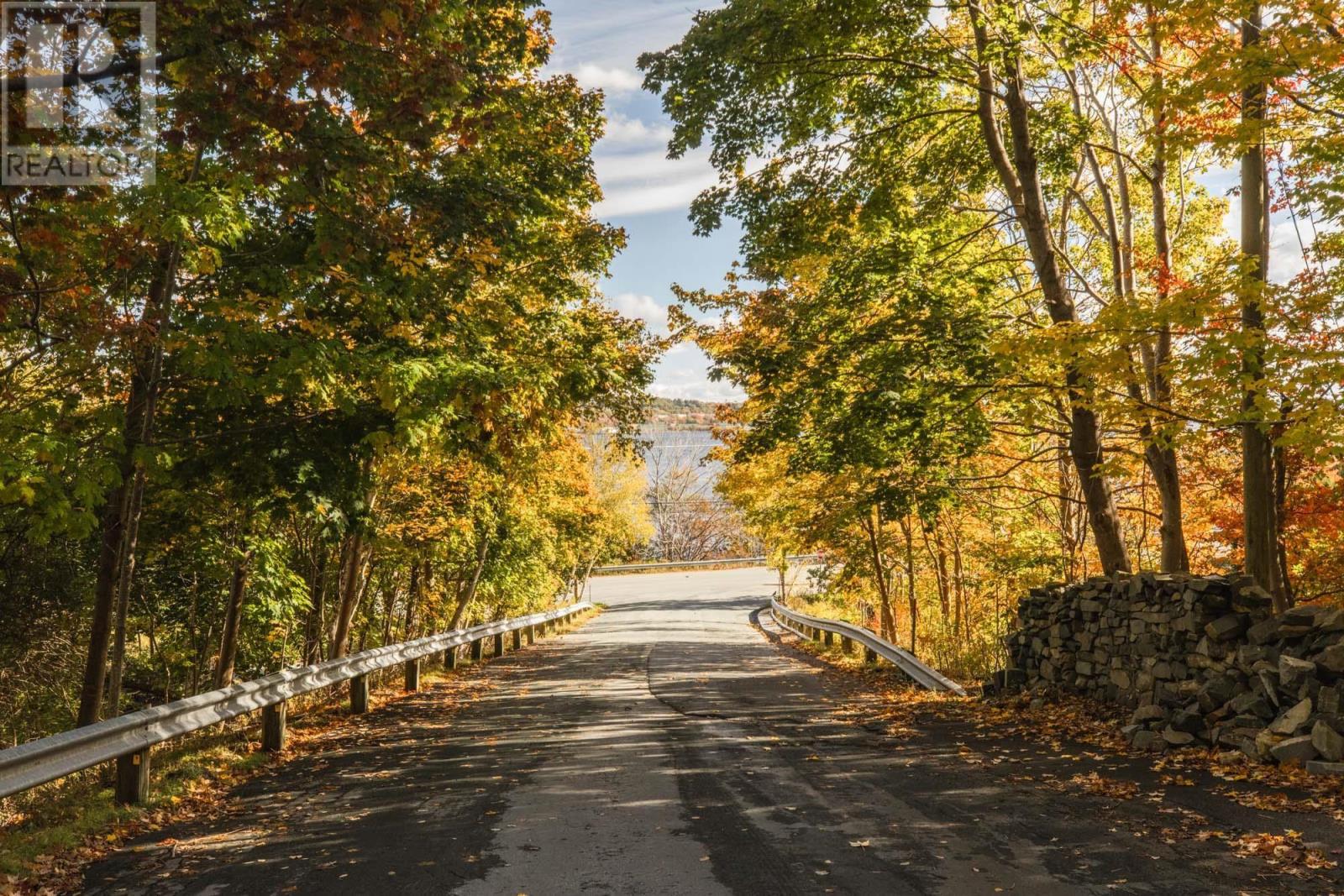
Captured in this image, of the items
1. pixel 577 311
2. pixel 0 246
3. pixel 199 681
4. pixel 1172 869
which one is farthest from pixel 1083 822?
pixel 199 681

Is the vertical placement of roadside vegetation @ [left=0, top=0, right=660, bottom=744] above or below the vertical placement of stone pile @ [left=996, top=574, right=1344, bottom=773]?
above

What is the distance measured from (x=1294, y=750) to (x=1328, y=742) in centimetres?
24

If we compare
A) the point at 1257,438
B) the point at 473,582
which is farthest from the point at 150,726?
the point at 473,582

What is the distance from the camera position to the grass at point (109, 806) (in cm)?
492

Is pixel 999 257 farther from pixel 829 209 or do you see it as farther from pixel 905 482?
pixel 905 482

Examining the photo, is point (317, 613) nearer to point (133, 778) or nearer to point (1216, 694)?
point (133, 778)

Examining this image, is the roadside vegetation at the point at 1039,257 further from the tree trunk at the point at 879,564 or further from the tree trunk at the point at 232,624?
the tree trunk at the point at 232,624

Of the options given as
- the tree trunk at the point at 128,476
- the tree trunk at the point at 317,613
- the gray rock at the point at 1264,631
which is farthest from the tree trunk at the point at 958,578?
the tree trunk at the point at 128,476

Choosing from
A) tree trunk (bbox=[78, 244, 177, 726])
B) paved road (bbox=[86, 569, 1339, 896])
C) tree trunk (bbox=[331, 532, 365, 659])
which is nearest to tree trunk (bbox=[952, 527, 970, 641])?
paved road (bbox=[86, 569, 1339, 896])

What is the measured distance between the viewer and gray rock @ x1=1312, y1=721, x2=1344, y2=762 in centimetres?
597

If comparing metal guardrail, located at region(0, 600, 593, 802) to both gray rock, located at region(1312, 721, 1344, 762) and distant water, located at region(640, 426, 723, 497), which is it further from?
distant water, located at region(640, 426, 723, 497)

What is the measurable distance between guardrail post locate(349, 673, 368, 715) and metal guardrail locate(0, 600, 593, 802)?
0.31ft

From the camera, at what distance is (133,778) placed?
6375mm

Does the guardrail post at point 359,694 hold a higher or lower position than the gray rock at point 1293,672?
lower
